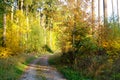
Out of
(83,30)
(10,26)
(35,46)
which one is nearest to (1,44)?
(10,26)

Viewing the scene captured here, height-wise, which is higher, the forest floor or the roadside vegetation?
the roadside vegetation

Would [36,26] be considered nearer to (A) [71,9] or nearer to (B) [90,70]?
(A) [71,9]

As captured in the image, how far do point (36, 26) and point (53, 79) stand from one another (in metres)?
41.0

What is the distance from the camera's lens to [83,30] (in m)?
24.9

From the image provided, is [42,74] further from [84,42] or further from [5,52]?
[5,52]

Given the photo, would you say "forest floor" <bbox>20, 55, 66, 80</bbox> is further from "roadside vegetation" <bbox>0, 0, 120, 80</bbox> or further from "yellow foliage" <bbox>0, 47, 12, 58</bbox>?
"yellow foliage" <bbox>0, 47, 12, 58</bbox>

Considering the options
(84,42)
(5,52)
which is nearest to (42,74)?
(84,42)

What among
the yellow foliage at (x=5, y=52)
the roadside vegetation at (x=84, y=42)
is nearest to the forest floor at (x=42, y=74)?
the roadside vegetation at (x=84, y=42)

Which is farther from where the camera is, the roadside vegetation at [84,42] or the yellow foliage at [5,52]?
the yellow foliage at [5,52]

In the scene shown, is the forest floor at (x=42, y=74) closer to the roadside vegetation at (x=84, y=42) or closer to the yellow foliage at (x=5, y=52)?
the roadside vegetation at (x=84, y=42)

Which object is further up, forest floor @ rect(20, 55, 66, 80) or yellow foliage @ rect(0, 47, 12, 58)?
yellow foliage @ rect(0, 47, 12, 58)

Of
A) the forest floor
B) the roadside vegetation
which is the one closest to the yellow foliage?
the roadside vegetation

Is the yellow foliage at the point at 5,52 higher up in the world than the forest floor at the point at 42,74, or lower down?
higher up

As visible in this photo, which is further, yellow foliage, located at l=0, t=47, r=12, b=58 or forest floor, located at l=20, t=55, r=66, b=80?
yellow foliage, located at l=0, t=47, r=12, b=58
